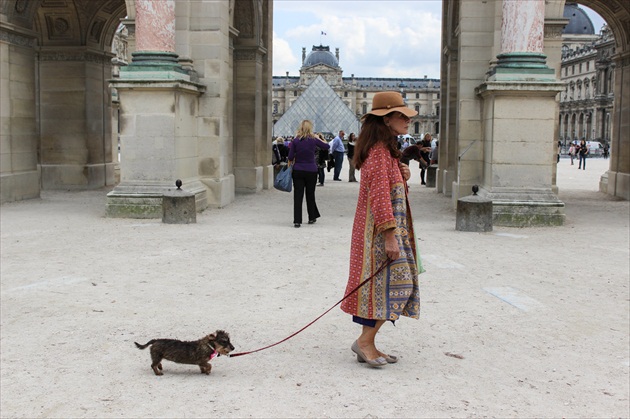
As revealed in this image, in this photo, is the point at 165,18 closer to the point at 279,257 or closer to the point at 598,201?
the point at 279,257

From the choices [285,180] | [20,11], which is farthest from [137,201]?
[20,11]

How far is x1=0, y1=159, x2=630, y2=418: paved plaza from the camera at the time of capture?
5.29 metres

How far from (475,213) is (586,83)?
10422cm

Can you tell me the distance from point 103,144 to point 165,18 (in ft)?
30.5

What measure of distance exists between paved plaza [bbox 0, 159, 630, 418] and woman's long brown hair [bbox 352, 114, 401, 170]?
5.19 ft

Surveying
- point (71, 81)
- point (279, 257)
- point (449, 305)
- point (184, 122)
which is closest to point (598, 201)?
point (184, 122)

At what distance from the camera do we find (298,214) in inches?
552

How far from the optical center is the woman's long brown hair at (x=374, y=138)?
5773 mm

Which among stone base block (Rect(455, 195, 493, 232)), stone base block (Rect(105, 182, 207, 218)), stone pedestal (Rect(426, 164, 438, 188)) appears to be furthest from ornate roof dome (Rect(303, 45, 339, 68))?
stone base block (Rect(455, 195, 493, 232))

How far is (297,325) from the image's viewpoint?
718 cm

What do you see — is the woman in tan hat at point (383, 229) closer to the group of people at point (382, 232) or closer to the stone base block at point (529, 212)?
the group of people at point (382, 232)

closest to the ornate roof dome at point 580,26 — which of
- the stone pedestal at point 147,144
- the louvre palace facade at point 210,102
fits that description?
the louvre palace facade at point 210,102

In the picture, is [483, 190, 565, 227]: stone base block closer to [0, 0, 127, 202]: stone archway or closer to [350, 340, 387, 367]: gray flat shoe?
[350, 340, 387, 367]: gray flat shoe

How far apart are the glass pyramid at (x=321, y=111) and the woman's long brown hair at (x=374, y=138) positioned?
238 ft
